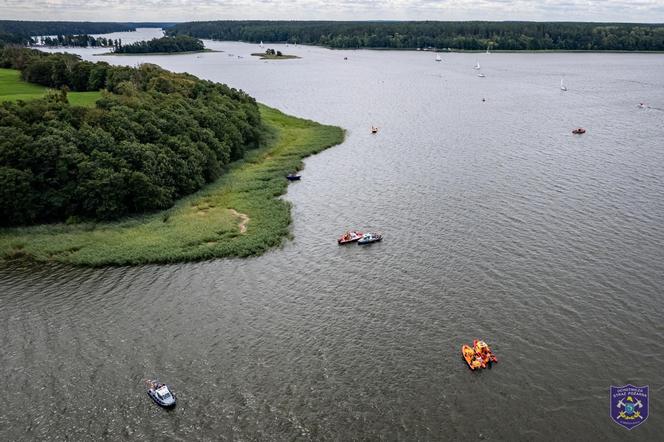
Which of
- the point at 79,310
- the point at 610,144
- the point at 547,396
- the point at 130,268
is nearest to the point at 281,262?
the point at 130,268

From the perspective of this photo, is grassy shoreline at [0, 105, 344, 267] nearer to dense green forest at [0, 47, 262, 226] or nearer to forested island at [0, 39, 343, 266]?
forested island at [0, 39, 343, 266]

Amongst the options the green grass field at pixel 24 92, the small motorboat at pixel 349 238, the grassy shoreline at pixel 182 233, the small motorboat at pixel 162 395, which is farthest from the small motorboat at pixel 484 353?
the green grass field at pixel 24 92

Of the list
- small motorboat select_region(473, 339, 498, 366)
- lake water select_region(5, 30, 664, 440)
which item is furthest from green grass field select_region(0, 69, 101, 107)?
small motorboat select_region(473, 339, 498, 366)

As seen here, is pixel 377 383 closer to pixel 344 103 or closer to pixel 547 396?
pixel 547 396

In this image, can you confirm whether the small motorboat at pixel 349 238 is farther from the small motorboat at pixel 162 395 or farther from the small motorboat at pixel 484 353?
the small motorboat at pixel 162 395

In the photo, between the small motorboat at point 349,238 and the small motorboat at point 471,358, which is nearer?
the small motorboat at point 471,358

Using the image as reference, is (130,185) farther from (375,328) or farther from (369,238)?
(375,328)
